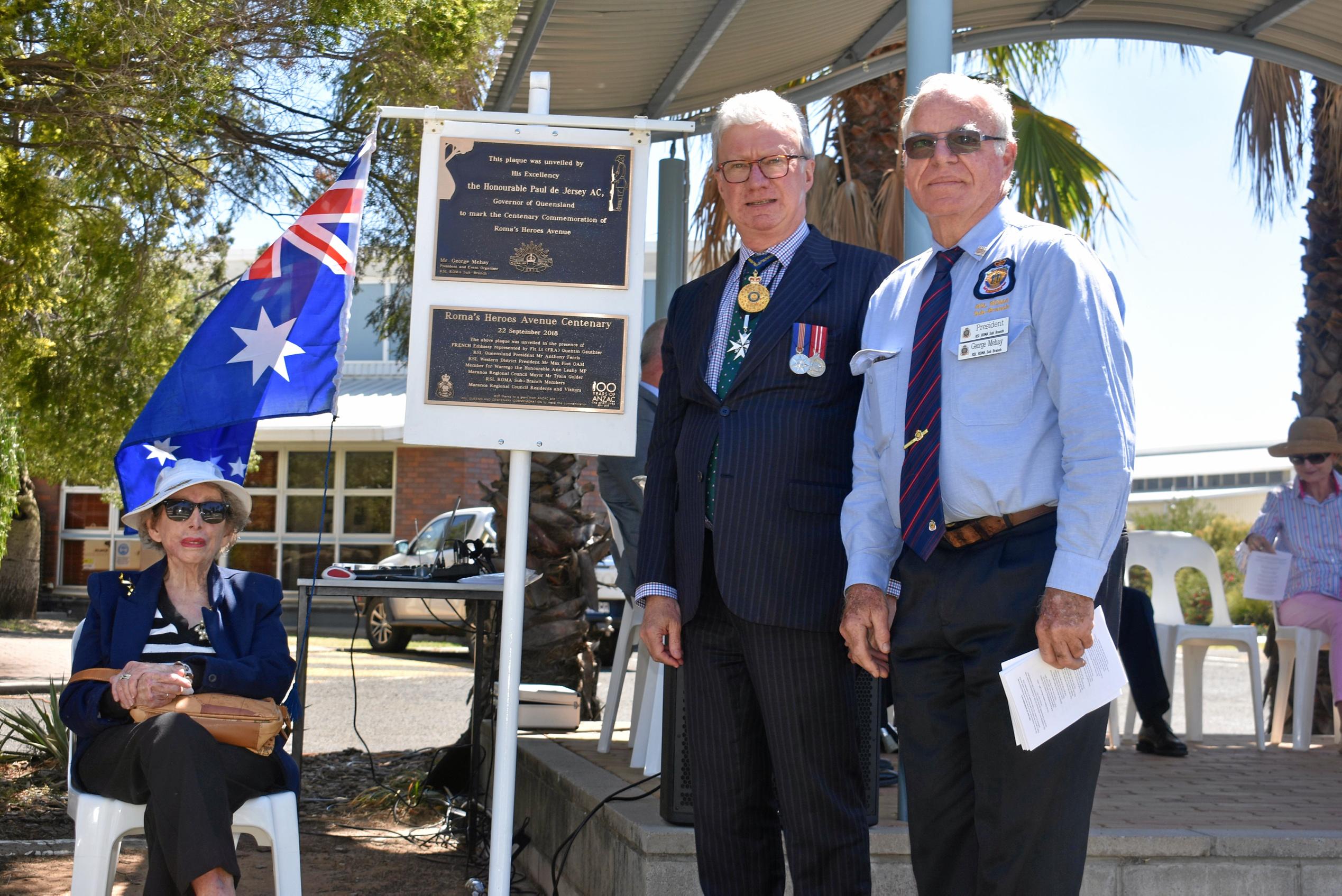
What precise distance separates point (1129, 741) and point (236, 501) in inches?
192

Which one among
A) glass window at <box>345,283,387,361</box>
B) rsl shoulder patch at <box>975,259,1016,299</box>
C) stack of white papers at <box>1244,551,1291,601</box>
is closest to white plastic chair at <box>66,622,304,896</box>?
rsl shoulder patch at <box>975,259,1016,299</box>

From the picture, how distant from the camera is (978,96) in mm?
2660

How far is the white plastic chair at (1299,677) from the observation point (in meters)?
6.69

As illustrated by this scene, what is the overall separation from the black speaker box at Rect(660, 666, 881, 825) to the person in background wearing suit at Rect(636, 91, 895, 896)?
2.67 ft

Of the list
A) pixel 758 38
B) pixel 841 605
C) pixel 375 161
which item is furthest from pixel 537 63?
pixel 841 605

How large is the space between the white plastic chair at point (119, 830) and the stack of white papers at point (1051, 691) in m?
2.29

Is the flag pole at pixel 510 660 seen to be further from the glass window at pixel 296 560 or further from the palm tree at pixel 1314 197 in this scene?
the glass window at pixel 296 560

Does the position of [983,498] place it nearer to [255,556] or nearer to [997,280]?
[997,280]

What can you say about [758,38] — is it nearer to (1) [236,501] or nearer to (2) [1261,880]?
(1) [236,501]

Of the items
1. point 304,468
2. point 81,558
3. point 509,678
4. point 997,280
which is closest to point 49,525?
point 81,558

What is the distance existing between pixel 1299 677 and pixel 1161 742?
1197 mm

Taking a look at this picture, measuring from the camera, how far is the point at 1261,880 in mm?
3850

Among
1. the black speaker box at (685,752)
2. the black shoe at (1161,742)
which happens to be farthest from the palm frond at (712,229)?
the black speaker box at (685,752)

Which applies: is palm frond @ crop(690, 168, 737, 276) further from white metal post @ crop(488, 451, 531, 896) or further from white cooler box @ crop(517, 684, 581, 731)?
white metal post @ crop(488, 451, 531, 896)
